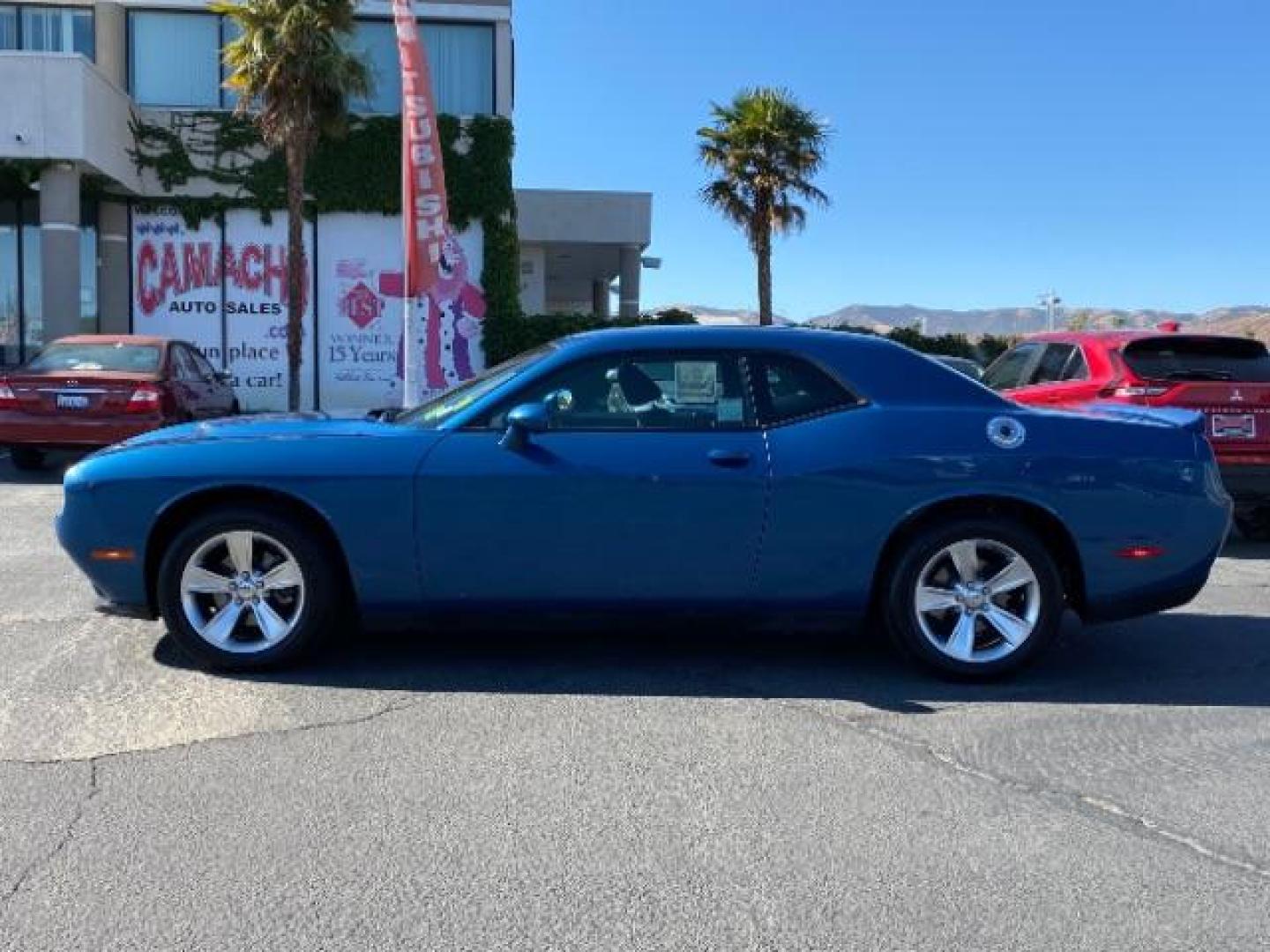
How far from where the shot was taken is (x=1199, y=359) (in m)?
8.72

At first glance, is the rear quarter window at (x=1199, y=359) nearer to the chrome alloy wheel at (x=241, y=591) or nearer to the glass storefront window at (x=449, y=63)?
the chrome alloy wheel at (x=241, y=591)

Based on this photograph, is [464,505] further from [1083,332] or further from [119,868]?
[1083,332]

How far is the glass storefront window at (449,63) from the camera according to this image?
2298 centimetres

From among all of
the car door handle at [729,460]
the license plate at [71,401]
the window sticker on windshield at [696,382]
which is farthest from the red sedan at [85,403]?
the car door handle at [729,460]

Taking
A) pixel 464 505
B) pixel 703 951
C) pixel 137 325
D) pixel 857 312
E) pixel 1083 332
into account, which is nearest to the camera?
pixel 703 951

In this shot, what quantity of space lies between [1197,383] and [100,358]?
10210mm

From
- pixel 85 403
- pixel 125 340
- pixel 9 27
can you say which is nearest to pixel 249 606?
pixel 85 403

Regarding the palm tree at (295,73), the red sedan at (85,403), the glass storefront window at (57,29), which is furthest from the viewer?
the glass storefront window at (57,29)

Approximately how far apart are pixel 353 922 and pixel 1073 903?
1.91 m

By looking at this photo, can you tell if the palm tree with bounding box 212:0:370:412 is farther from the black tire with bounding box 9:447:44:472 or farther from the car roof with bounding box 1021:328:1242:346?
the car roof with bounding box 1021:328:1242:346

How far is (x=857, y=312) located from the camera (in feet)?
533

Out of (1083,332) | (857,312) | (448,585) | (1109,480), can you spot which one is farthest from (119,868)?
(857,312)

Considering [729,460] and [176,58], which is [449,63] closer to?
[176,58]

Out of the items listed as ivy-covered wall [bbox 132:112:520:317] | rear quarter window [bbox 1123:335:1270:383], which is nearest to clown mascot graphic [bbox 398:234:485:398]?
ivy-covered wall [bbox 132:112:520:317]
